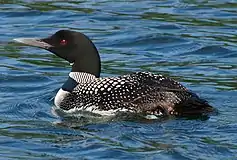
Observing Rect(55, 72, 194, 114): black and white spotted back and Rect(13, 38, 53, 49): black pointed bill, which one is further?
Rect(13, 38, 53, 49): black pointed bill

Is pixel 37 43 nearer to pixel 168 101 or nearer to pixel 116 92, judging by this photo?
pixel 116 92

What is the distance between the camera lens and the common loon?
1072cm

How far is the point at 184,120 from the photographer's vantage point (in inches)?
417

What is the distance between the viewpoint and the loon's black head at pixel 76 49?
11469 millimetres

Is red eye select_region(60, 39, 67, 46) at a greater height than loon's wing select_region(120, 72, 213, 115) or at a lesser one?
greater

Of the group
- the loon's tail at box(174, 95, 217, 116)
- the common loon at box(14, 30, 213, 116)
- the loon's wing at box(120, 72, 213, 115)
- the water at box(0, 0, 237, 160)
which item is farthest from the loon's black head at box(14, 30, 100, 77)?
the loon's tail at box(174, 95, 217, 116)

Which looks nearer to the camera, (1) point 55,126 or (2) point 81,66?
(1) point 55,126

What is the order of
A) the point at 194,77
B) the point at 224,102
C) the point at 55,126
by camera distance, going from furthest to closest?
the point at 194,77 → the point at 224,102 → the point at 55,126

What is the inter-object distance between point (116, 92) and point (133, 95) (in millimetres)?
167

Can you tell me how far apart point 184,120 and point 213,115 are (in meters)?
0.32

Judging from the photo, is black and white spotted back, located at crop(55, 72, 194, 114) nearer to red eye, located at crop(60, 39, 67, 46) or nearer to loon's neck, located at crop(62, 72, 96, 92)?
loon's neck, located at crop(62, 72, 96, 92)

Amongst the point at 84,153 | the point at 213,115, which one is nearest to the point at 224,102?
the point at 213,115

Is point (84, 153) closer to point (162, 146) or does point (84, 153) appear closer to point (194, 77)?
point (162, 146)

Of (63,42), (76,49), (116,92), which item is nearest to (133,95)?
(116,92)
